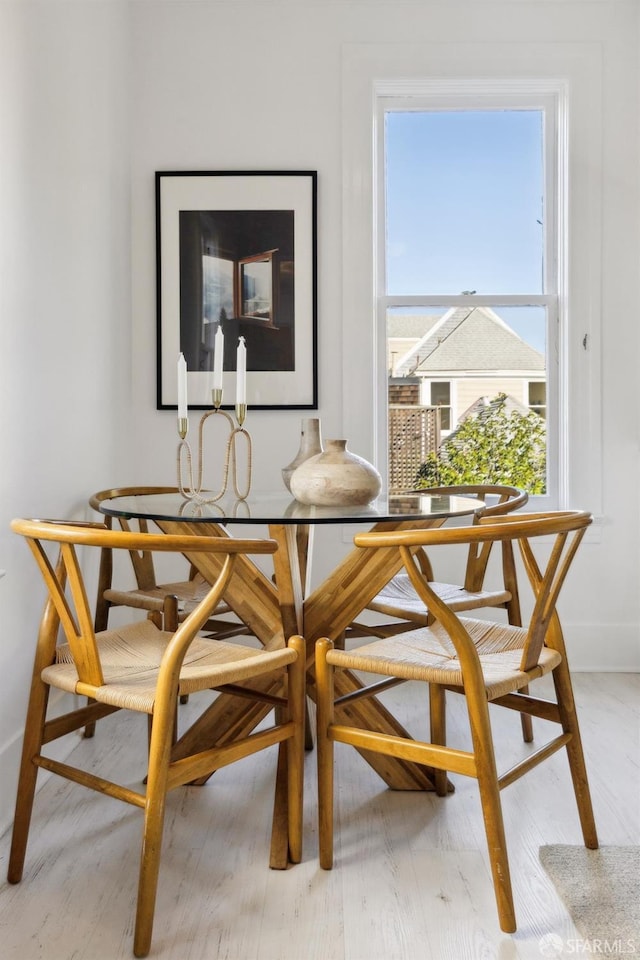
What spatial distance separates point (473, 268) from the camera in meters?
3.31

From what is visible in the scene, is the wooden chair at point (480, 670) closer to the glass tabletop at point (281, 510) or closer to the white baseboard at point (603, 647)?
the glass tabletop at point (281, 510)

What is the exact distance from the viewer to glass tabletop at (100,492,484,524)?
5.45 feet

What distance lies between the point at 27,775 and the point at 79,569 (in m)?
0.50

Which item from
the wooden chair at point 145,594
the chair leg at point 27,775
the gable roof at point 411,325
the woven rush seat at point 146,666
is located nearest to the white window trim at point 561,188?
the gable roof at point 411,325

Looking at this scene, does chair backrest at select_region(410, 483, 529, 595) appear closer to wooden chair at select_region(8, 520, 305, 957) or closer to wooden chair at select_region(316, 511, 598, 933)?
wooden chair at select_region(316, 511, 598, 933)

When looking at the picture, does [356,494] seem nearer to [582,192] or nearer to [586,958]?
[586,958]

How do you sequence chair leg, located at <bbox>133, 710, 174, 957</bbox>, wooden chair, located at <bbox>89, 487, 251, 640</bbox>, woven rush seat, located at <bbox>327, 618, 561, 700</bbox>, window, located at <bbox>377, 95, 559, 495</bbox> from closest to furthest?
1. chair leg, located at <bbox>133, 710, 174, 957</bbox>
2. woven rush seat, located at <bbox>327, 618, 561, 700</bbox>
3. wooden chair, located at <bbox>89, 487, 251, 640</bbox>
4. window, located at <bbox>377, 95, 559, 495</bbox>

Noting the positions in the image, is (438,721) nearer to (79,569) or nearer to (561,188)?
(79,569)

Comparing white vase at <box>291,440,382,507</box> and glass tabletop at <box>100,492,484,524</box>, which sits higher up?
white vase at <box>291,440,382,507</box>

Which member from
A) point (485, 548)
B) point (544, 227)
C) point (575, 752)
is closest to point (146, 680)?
point (575, 752)

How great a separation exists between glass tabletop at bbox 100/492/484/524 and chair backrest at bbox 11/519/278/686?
17cm

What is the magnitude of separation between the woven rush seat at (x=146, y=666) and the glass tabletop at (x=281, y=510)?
30cm

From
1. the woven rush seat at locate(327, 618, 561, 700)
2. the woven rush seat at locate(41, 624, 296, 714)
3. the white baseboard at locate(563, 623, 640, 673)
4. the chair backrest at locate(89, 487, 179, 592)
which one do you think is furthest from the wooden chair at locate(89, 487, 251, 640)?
the white baseboard at locate(563, 623, 640, 673)

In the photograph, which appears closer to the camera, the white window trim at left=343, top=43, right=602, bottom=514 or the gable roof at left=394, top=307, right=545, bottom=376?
the white window trim at left=343, top=43, right=602, bottom=514
